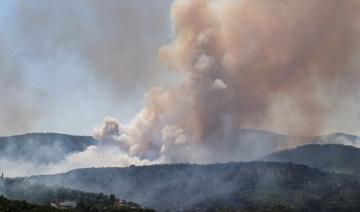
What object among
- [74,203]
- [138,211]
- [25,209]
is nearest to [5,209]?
[25,209]

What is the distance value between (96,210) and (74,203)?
2019 centimetres

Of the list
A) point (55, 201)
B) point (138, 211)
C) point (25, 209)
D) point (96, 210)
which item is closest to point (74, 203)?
point (55, 201)

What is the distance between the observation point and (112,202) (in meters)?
198

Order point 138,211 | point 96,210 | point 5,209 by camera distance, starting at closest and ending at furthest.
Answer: point 5,209, point 138,211, point 96,210

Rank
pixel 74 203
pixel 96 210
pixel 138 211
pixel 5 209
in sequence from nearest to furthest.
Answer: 1. pixel 5 209
2. pixel 138 211
3. pixel 96 210
4. pixel 74 203

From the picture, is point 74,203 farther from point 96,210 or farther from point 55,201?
point 96,210

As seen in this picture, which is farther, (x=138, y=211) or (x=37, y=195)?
(x=37, y=195)

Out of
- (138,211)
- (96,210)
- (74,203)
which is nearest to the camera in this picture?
(138,211)

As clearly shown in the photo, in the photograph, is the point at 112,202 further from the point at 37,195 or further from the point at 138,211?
the point at 138,211

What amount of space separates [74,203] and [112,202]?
13.8 meters

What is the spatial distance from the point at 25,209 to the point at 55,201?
63.6 m

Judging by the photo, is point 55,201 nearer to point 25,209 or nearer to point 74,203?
point 74,203

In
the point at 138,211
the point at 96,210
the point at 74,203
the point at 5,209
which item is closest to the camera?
the point at 5,209

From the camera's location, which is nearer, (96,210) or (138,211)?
(138,211)
